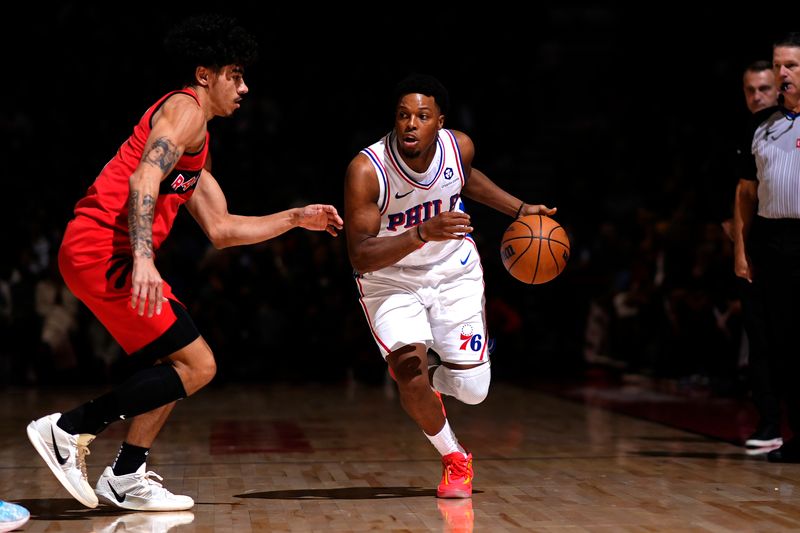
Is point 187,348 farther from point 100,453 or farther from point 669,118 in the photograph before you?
point 669,118

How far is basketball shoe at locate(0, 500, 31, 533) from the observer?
143 inches

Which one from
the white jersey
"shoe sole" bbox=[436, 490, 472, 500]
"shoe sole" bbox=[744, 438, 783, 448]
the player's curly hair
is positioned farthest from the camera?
"shoe sole" bbox=[744, 438, 783, 448]

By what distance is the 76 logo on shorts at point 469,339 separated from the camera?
457 centimetres

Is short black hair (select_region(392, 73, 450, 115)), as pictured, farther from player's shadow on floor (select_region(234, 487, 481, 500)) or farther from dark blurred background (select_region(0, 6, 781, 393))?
dark blurred background (select_region(0, 6, 781, 393))

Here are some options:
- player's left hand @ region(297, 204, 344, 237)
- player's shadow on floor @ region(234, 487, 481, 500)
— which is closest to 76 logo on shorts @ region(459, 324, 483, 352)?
player's shadow on floor @ region(234, 487, 481, 500)

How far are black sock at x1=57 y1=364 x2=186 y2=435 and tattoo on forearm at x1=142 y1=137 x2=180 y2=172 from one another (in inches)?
29.0

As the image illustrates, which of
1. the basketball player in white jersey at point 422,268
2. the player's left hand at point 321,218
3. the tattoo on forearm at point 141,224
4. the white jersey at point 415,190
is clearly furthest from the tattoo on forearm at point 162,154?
the white jersey at point 415,190

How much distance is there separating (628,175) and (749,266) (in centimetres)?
775

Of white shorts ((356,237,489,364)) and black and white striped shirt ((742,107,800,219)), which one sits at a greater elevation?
black and white striped shirt ((742,107,800,219))

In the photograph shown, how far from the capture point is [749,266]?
5.52m

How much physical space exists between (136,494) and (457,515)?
1.20m

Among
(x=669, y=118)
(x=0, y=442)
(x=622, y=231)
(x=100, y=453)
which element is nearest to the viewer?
(x=100, y=453)

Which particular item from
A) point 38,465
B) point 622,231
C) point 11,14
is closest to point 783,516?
point 38,465

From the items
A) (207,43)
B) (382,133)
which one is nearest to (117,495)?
(207,43)
